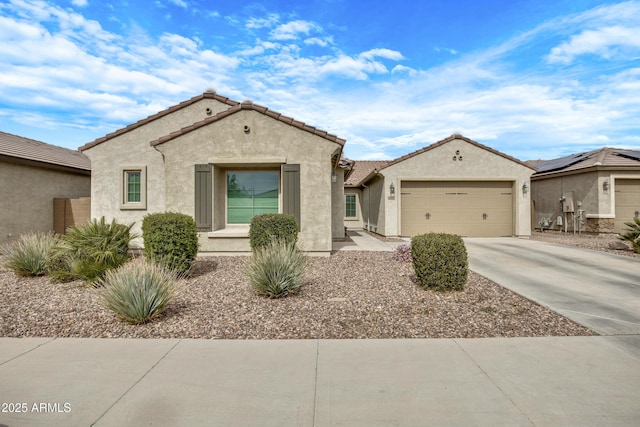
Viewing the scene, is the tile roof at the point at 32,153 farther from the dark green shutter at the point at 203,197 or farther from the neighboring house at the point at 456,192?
the neighboring house at the point at 456,192

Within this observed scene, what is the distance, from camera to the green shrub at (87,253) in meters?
6.81

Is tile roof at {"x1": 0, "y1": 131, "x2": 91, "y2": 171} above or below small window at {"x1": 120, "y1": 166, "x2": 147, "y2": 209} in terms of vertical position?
above

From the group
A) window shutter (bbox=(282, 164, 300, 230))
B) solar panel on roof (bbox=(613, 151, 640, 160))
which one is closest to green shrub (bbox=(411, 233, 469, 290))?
window shutter (bbox=(282, 164, 300, 230))

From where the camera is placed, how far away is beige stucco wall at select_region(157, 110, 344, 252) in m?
9.88

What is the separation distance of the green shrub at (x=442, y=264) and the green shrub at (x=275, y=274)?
232cm

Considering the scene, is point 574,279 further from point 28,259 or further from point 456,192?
point 28,259

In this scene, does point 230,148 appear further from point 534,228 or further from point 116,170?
point 534,228

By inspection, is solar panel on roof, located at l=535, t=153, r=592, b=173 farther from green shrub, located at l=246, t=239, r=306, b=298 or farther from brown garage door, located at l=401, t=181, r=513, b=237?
green shrub, located at l=246, t=239, r=306, b=298

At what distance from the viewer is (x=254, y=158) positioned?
998 cm

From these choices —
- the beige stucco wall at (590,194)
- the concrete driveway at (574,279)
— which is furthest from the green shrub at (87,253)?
the beige stucco wall at (590,194)

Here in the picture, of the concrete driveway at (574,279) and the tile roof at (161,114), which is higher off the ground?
the tile roof at (161,114)

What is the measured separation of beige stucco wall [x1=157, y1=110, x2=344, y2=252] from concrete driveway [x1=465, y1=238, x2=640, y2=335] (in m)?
4.49

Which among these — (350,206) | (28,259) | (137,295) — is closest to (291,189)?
(137,295)

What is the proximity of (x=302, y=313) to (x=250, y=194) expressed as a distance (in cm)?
631
